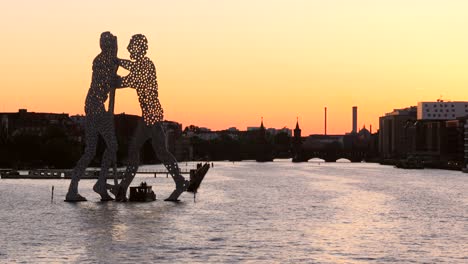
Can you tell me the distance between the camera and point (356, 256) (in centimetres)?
4944

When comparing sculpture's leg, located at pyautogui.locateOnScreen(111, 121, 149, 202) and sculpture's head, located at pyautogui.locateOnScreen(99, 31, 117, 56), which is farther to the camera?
sculpture's leg, located at pyautogui.locateOnScreen(111, 121, 149, 202)

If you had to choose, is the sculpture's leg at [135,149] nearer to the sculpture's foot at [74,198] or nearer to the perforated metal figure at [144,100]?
the perforated metal figure at [144,100]

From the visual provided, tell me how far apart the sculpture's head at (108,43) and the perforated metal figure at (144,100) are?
115 centimetres

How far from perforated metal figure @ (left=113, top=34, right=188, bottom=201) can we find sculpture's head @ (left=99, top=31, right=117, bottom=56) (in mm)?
1152

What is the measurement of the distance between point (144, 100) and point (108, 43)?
529 centimetres

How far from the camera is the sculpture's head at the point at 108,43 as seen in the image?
81.2 metres

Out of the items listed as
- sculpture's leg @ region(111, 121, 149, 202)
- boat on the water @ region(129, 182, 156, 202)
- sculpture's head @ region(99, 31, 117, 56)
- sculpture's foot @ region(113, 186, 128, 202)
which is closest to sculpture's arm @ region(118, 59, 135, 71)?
sculpture's head @ region(99, 31, 117, 56)

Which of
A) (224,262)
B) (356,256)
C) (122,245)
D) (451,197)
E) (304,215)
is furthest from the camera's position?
(451,197)

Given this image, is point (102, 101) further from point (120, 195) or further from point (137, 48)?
point (120, 195)

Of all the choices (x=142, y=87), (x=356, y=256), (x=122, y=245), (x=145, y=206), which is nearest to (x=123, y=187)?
(x=145, y=206)

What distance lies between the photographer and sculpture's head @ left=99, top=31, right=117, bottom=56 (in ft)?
267

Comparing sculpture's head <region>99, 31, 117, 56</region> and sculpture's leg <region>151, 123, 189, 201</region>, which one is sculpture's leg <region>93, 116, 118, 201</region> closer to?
sculpture's leg <region>151, 123, 189, 201</region>

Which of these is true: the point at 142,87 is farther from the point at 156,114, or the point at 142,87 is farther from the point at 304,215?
the point at 304,215

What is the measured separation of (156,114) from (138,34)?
21.5 ft
